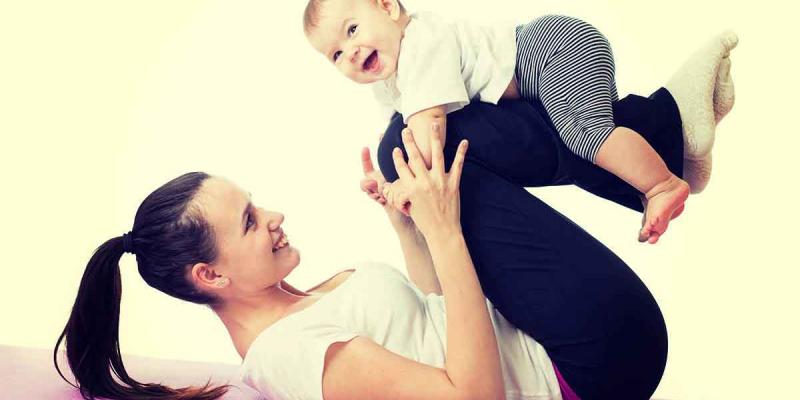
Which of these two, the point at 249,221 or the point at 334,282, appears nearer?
the point at 249,221

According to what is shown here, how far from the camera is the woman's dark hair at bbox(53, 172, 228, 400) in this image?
135cm

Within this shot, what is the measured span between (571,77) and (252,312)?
689 mm

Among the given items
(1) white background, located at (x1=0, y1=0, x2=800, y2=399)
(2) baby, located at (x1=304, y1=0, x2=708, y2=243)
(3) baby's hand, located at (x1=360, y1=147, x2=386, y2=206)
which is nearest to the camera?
(2) baby, located at (x1=304, y1=0, x2=708, y2=243)

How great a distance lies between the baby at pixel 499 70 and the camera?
1.25 meters

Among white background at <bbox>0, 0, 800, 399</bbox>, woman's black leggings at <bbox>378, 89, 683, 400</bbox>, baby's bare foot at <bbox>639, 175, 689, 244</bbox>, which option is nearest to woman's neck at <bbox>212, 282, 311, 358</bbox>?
woman's black leggings at <bbox>378, 89, 683, 400</bbox>

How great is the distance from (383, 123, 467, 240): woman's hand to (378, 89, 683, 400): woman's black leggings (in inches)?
2.0

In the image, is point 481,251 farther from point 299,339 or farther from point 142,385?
point 142,385

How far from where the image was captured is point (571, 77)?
1.28 metres

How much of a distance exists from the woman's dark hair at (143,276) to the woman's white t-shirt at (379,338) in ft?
0.60

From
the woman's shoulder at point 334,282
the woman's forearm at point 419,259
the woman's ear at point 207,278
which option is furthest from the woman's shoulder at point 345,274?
the woman's ear at point 207,278

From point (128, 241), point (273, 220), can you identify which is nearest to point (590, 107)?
point (273, 220)

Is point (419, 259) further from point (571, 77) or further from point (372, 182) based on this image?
point (571, 77)

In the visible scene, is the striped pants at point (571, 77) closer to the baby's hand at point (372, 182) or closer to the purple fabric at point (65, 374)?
the baby's hand at point (372, 182)

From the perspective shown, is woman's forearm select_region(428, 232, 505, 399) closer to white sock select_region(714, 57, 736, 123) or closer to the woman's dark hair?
the woman's dark hair
